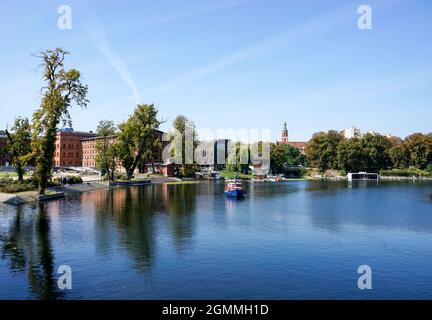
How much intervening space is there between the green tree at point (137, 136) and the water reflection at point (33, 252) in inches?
2884

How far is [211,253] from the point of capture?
37.6 meters

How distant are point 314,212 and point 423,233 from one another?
20.3 meters

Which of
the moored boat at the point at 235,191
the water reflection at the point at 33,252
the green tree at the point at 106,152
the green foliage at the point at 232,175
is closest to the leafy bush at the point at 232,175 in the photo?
the green foliage at the point at 232,175

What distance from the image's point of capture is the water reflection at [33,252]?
2770cm

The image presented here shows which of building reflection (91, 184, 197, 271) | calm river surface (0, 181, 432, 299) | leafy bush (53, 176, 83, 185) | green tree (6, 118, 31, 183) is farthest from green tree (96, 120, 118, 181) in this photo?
calm river surface (0, 181, 432, 299)

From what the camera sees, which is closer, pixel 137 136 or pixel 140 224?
pixel 140 224

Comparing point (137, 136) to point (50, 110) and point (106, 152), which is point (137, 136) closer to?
point (106, 152)

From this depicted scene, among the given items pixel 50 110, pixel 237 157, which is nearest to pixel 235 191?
pixel 50 110

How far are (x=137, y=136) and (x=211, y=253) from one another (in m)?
99.9

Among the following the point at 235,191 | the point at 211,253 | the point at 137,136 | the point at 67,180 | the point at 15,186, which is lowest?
the point at 211,253

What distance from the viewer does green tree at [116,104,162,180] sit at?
128500 millimetres

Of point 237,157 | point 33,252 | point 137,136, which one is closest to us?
point 33,252
